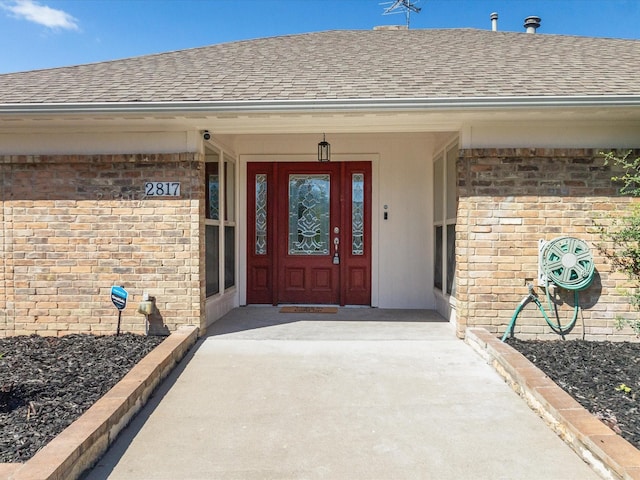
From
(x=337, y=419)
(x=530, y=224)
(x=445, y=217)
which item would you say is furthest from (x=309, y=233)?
(x=337, y=419)

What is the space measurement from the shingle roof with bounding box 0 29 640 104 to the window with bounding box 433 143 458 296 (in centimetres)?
104

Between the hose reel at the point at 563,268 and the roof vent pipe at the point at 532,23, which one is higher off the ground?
the roof vent pipe at the point at 532,23

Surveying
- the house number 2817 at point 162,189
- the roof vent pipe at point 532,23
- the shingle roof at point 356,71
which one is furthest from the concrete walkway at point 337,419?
the roof vent pipe at point 532,23

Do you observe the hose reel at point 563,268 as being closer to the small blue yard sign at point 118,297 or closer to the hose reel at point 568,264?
the hose reel at point 568,264

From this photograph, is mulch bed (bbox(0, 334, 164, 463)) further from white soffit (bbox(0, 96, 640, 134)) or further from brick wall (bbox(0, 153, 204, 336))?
white soffit (bbox(0, 96, 640, 134))

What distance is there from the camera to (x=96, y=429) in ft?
9.32

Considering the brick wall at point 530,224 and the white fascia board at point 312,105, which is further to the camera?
the brick wall at point 530,224

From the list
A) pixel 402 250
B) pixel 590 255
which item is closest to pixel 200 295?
pixel 402 250

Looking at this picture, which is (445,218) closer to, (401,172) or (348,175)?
(401,172)

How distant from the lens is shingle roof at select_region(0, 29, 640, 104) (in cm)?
493

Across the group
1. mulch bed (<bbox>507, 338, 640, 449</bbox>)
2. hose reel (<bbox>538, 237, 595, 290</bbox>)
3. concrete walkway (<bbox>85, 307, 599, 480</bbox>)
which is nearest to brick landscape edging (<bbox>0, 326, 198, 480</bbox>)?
concrete walkway (<bbox>85, 307, 599, 480</bbox>)

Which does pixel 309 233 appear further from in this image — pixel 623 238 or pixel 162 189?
pixel 623 238

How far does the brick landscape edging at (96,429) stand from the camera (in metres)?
2.41

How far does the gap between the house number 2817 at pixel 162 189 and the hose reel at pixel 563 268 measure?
3999mm
